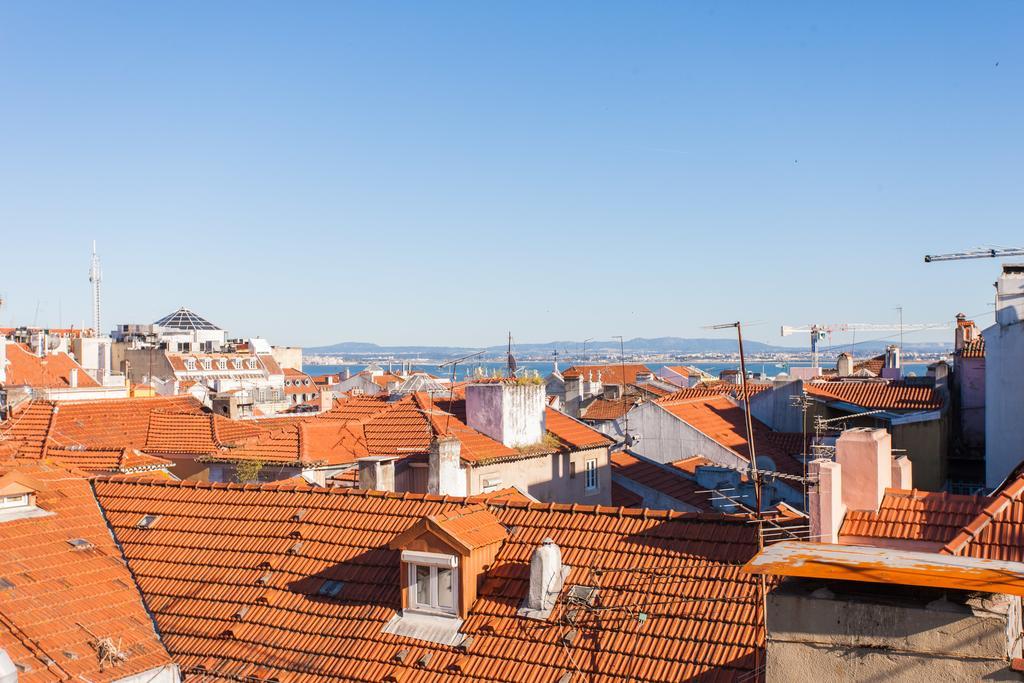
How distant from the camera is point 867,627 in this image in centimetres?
820

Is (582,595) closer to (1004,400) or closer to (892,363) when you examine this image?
(1004,400)

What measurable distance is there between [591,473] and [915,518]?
15879mm

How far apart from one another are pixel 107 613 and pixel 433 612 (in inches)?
189

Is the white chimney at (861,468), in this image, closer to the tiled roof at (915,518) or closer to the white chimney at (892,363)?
the tiled roof at (915,518)

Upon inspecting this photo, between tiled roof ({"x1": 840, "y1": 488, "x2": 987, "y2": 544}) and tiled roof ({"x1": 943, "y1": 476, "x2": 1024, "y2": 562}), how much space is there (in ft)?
1.85

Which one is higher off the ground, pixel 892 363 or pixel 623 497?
pixel 892 363

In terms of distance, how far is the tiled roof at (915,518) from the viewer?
12.3m

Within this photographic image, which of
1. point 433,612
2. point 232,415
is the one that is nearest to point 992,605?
point 433,612

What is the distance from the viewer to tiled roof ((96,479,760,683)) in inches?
453

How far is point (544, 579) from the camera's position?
488 inches

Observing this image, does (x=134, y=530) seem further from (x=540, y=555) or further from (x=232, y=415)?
(x=232, y=415)

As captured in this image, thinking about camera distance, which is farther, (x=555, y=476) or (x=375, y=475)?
(x=555, y=476)

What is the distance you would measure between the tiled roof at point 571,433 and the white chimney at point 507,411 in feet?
3.17

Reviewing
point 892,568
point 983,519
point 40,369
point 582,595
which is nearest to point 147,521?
point 582,595
